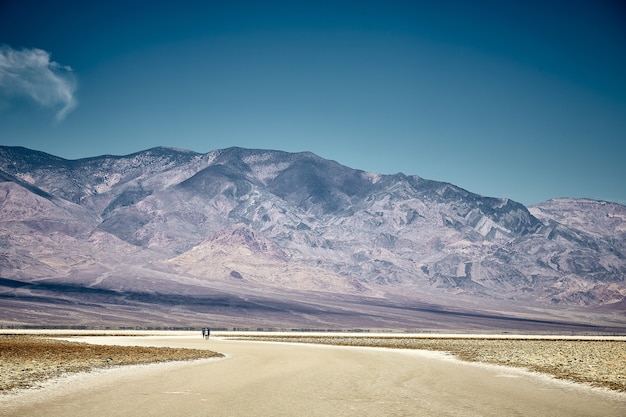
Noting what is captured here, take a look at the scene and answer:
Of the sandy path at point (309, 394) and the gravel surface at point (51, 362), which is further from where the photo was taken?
the gravel surface at point (51, 362)

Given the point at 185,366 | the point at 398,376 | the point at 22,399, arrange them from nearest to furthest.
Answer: the point at 22,399, the point at 398,376, the point at 185,366

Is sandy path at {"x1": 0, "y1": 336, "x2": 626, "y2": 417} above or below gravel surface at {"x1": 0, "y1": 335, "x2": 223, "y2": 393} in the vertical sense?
above

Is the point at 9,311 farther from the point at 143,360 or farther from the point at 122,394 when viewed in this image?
the point at 122,394

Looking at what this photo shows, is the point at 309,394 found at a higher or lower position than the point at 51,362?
higher

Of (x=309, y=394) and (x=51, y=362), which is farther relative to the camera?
(x=51, y=362)

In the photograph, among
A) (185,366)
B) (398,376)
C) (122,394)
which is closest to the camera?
(122,394)

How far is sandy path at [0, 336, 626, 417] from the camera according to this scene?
65.7 ft

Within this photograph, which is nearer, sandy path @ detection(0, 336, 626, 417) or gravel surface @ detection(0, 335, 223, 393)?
sandy path @ detection(0, 336, 626, 417)

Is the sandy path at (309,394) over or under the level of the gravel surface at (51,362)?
over

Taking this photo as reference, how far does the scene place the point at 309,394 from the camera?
24219 mm

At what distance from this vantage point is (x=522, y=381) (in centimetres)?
3000

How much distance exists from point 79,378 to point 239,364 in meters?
11.9

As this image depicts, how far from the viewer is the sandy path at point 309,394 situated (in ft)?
65.7

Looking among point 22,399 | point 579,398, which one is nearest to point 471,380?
point 579,398
